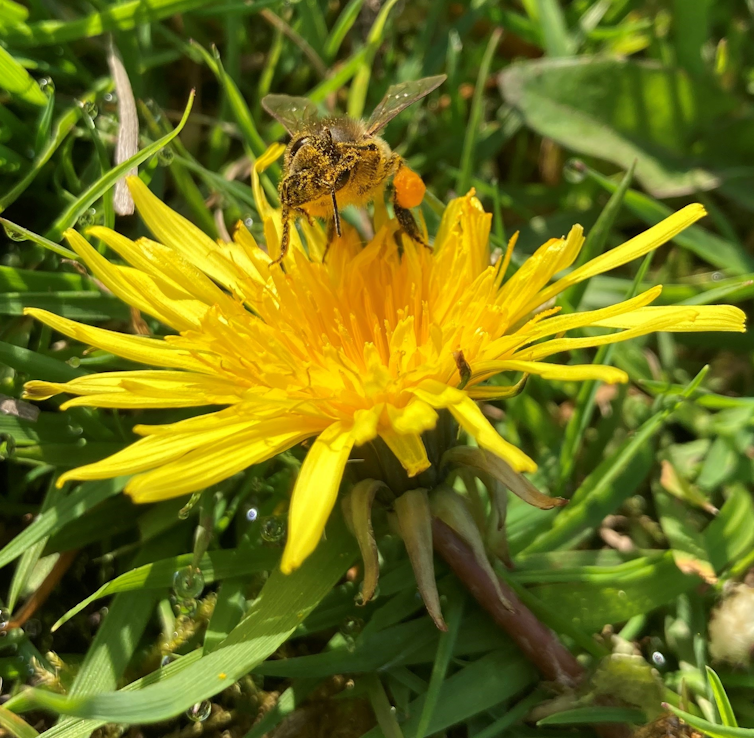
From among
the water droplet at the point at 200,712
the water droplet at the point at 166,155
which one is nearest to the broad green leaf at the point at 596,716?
the water droplet at the point at 200,712

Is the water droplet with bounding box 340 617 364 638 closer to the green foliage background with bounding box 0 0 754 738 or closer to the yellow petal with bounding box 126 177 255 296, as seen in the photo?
the green foliage background with bounding box 0 0 754 738

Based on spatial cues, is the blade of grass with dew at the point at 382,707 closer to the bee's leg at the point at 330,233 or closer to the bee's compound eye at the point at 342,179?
the bee's leg at the point at 330,233

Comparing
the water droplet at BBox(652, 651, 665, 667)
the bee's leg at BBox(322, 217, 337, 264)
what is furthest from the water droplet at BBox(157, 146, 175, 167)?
the water droplet at BBox(652, 651, 665, 667)

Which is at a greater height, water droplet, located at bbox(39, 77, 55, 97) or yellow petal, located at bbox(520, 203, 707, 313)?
water droplet, located at bbox(39, 77, 55, 97)

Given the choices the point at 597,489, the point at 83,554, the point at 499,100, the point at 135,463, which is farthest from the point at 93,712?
the point at 499,100

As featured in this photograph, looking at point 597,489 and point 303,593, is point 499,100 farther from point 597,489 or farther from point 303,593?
point 303,593
